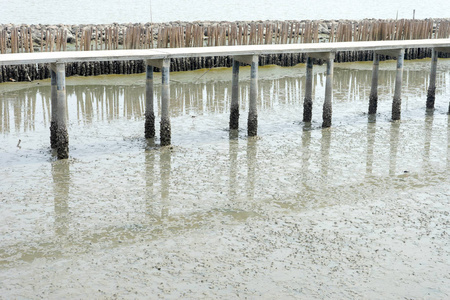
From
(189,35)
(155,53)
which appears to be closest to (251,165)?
(155,53)

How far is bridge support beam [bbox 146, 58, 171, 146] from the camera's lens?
1585 centimetres

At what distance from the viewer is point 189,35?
26812 mm

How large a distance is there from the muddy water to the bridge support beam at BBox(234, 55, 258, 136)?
354 millimetres

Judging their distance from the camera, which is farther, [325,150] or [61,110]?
[325,150]

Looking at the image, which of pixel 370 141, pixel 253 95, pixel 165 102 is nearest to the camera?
pixel 165 102

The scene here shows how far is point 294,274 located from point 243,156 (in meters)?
6.35

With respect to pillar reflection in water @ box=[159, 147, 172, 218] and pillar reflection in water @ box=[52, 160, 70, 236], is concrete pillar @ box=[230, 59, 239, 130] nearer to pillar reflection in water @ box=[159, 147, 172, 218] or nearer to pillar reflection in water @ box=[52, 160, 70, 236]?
pillar reflection in water @ box=[159, 147, 172, 218]

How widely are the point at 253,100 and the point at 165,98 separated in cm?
245

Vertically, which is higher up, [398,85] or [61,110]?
[398,85]

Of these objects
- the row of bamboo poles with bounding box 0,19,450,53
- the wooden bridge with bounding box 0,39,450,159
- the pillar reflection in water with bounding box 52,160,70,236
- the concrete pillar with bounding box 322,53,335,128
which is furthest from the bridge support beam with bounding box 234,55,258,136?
the row of bamboo poles with bounding box 0,19,450,53

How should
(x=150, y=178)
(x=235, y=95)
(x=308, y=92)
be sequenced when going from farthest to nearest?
(x=308, y=92) → (x=235, y=95) → (x=150, y=178)

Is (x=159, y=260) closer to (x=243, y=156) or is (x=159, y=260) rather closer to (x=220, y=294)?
(x=220, y=294)

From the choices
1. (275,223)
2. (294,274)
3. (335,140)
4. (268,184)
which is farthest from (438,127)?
(294,274)

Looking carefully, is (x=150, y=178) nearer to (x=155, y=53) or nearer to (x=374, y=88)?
(x=155, y=53)
